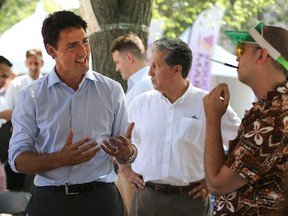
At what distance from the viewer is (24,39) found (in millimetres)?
14727

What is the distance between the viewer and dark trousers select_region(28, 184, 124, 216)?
175 inches

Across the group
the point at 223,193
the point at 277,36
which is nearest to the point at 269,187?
the point at 223,193

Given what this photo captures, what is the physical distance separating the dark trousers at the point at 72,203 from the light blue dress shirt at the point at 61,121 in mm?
80

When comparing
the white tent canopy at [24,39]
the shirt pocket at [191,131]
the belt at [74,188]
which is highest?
the shirt pocket at [191,131]

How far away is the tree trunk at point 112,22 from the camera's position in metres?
7.79

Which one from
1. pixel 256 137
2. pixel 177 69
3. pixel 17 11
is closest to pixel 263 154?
pixel 256 137

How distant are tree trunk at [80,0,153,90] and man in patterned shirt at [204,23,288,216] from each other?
13.2 feet

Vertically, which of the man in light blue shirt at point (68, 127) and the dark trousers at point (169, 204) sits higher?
the man in light blue shirt at point (68, 127)

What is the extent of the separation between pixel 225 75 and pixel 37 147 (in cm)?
1224

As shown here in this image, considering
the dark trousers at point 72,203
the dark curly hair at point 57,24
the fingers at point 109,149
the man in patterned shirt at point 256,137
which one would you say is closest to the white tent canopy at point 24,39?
the dark curly hair at point 57,24

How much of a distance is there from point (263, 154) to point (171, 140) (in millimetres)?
1908

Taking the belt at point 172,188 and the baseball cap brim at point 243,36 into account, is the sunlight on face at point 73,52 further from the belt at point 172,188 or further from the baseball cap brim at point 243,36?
the belt at point 172,188

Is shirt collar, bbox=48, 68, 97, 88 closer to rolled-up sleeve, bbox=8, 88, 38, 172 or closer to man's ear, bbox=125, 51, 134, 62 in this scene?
rolled-up sleeve, bbox=8, 88, 38, 172

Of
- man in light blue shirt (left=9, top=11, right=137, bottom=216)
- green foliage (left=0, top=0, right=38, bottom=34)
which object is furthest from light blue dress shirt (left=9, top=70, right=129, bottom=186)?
green foliage (left=0, top=0, right=38, bottom=34)
